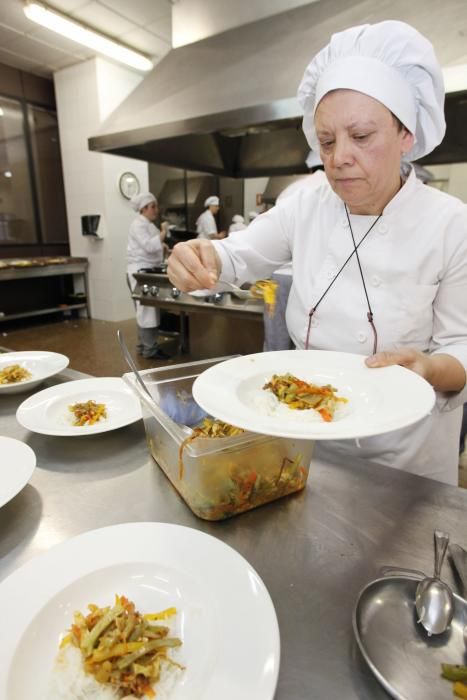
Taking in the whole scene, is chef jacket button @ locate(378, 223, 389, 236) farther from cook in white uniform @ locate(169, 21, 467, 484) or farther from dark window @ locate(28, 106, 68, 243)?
dark window @ locate(28, 106, 68, 243)

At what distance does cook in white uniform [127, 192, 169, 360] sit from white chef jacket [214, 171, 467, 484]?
3.66 metres

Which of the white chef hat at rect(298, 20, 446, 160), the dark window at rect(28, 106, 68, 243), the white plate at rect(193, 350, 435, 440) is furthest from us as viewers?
the dark window at rect(28, 106, 68, 243)

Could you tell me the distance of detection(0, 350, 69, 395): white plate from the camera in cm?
130

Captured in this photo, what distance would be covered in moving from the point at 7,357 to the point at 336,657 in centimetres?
145

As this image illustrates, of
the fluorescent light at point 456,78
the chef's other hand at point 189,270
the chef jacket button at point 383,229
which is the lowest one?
the chef's other hand at point 189,270

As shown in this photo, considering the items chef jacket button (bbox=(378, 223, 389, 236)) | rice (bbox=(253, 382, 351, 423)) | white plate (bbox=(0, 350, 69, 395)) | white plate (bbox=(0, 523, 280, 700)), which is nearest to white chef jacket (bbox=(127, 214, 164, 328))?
white plate (bbox=(0, 350, 69, 395))

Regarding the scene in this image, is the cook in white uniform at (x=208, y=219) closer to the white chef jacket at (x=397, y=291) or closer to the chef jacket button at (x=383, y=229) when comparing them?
the white chef jacket at (x=397, y=291)

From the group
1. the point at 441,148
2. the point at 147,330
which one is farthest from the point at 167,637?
the point at 147,330

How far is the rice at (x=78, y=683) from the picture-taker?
462mm

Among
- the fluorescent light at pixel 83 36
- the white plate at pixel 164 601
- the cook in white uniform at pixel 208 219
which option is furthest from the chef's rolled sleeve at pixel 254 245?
the cook in white uniform at pixel 208 219

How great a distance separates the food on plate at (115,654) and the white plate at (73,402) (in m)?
0.51

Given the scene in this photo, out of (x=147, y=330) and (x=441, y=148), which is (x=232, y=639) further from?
→ (x=147, y=330)

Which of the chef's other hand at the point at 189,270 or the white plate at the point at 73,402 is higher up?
the chef's other hand at the point at 189,270

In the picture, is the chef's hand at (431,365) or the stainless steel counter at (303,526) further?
Answer: the chef's hand at (431,365)
